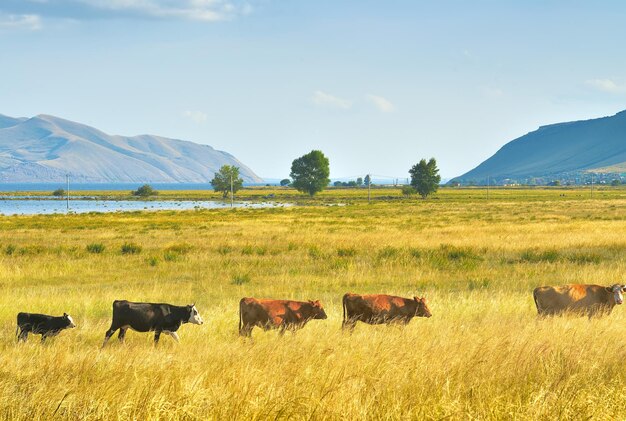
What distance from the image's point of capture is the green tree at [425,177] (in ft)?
490

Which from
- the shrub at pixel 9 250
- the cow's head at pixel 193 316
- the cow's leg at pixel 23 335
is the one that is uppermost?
the cow's head at pixel 193 316

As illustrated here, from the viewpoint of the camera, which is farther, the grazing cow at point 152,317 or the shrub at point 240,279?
the shrub at point 240,279

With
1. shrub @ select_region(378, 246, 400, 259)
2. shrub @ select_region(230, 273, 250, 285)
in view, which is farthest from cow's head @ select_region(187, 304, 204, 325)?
shrub @ select_region(378, 246, 400, 259)

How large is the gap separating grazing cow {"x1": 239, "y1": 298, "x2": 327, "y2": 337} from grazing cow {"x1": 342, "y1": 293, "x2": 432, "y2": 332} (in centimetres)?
74

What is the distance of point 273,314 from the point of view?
469 inches

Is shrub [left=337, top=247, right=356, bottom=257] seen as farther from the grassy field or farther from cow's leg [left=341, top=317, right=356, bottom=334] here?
cow's leg [left=341, top=317, right=356, bottom=334]

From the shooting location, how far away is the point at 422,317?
1402 centimetres

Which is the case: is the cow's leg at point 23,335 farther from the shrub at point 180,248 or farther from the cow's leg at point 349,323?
the shrub at point 180,248

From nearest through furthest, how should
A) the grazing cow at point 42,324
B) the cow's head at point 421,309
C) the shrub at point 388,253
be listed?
the grazing cow at point 42,324, the cow's head at point 421,309, the shrub at point 388,253

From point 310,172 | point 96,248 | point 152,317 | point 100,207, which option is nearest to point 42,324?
point 152,317

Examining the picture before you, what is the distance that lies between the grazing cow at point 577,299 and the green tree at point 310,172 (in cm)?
15111

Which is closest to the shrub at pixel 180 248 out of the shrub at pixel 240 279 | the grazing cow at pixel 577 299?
the shrub at pixel 240 279

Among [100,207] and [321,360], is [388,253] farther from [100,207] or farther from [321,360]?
[100,207]

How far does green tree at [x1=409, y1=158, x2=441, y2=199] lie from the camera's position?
5886 inches
